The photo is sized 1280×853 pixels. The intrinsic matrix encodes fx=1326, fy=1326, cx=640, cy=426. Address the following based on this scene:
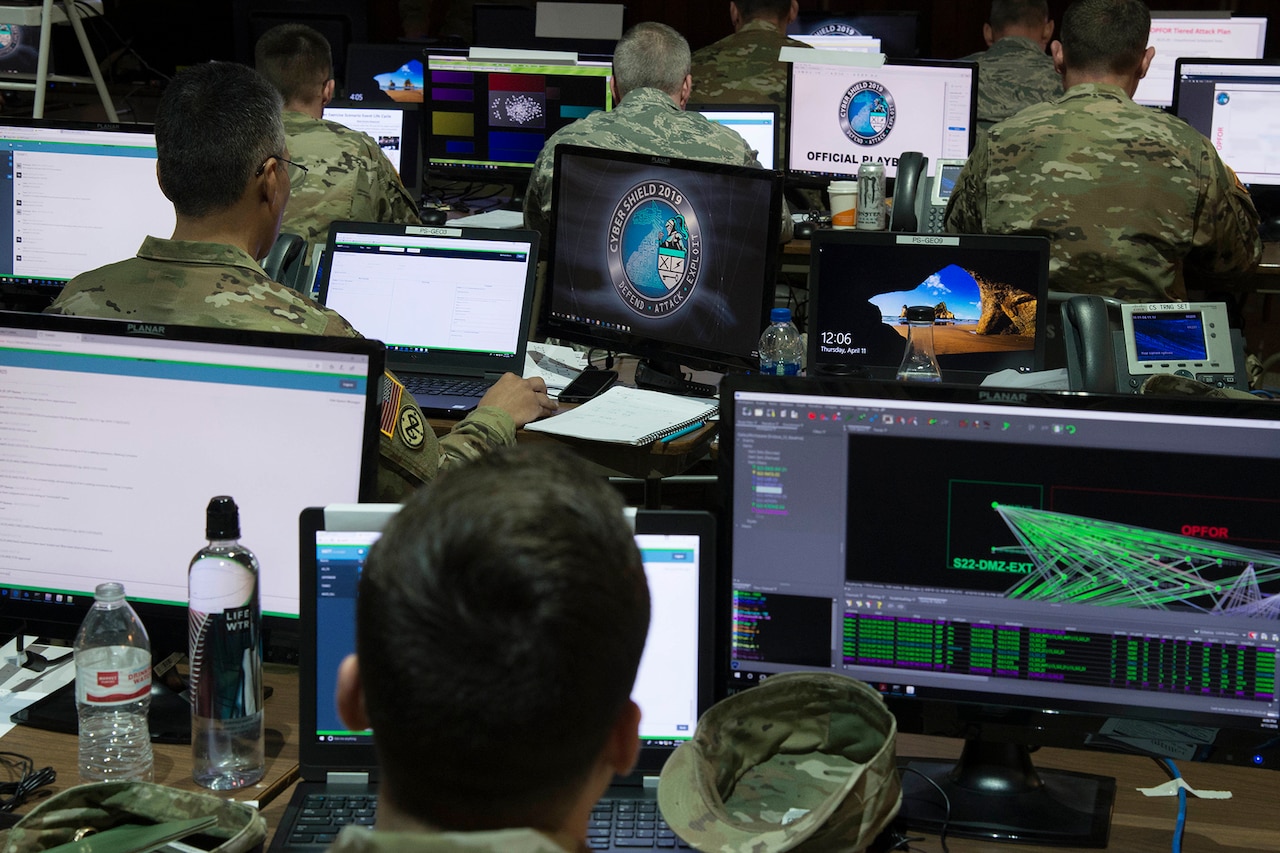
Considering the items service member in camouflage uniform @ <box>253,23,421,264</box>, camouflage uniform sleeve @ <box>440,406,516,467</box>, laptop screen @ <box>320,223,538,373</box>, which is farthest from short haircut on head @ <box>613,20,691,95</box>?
camouflage uniform sleeve @ <box>440,406,516,467</box>

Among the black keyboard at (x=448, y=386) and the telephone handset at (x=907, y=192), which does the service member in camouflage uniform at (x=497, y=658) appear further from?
the telephone handset at (x=907, y=192)

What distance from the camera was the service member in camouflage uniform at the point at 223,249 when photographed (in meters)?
1.90

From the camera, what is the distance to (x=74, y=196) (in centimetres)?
316

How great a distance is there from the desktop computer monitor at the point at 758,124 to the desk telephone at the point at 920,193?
2.81 ft

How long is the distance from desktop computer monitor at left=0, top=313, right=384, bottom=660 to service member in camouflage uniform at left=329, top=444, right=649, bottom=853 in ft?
2.65

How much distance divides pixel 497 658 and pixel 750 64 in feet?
18.1

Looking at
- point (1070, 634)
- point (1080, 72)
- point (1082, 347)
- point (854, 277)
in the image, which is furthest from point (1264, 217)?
point (1070, 634)

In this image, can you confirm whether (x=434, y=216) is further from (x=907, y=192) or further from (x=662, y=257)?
(x=662, y=257)

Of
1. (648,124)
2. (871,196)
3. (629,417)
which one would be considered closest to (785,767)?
(629,417)

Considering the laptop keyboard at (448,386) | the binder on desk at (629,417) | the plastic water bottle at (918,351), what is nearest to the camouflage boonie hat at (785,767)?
the binder on desk at (629,417)

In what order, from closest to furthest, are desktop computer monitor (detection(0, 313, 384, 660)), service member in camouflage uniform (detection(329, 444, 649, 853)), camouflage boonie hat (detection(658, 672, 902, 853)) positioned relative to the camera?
service member in camouflage uniform (detection(329, 444, 649, 853)) → camouflage boonie hat (detection(658, 672, 902, 853)) → desktop computer monitor (detection(0, 313, 384, 660))

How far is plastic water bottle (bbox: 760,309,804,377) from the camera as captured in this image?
2.81 meters

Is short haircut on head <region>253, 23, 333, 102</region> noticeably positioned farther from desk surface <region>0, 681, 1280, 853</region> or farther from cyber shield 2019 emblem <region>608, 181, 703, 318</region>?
desk surface <region>0, 681, 1280, 853</region>

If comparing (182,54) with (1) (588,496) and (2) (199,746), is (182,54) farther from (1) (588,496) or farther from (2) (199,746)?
(1) (588,496)
